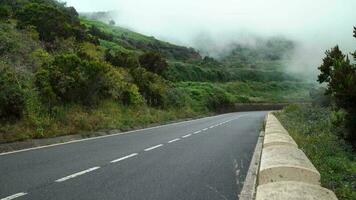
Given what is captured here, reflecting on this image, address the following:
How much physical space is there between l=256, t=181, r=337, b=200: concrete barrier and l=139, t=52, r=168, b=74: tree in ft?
156

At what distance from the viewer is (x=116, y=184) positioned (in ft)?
28.4

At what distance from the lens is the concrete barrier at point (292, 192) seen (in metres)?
5.21

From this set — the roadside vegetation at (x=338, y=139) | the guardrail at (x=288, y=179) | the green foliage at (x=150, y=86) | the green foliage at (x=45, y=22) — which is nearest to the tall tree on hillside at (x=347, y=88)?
the roadside vegetation at (x=338, y=139)

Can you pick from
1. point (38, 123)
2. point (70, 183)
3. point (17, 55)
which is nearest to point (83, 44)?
point (17, 55)

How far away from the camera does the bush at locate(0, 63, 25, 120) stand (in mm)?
16789

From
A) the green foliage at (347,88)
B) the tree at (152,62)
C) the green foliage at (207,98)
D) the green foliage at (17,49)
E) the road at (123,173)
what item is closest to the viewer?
the road at (123,173)

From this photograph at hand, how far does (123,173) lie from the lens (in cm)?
1002

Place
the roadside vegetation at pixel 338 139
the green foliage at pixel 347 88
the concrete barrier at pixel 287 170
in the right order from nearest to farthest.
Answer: the concrete barrier at pixel 287 170 → the roadside vegetation at pixel 338 139 → the green foliage at pixel 347 88

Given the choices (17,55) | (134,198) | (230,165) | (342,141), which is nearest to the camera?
(134,198)

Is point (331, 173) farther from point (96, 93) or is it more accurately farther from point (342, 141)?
point (96, 93)

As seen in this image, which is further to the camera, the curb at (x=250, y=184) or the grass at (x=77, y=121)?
the grass at (x=77, y=121)

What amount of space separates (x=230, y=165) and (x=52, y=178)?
441 cm

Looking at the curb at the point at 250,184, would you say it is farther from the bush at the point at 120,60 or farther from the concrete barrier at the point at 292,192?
the bush at the point at 120,60

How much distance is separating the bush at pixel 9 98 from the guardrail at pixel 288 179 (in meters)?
10.3
